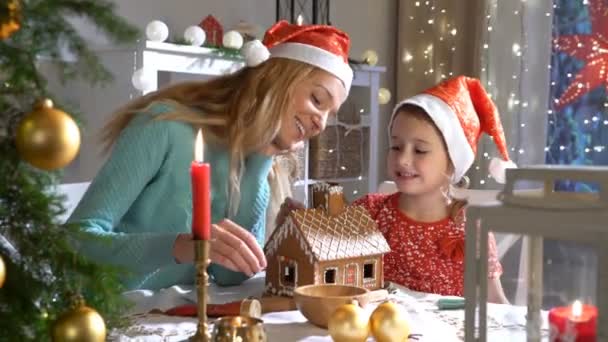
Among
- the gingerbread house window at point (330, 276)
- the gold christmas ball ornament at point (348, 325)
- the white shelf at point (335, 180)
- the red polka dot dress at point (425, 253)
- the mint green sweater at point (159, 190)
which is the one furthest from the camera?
the white shelf at point (335, 180)

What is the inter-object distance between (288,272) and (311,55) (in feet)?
2.04

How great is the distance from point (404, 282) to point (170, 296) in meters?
0.69

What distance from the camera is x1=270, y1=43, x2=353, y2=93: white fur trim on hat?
1746 millimetres

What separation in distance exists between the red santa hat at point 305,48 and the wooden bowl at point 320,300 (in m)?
0.71

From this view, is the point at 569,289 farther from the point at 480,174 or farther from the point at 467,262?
the point at 480,174

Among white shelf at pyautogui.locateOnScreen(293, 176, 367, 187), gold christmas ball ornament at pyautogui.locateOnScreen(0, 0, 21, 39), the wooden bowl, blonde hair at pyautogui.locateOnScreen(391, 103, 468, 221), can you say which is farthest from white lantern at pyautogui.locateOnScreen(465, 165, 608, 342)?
white shelf at pyautogui.locateOnScreen(293, 176, 367, 187)

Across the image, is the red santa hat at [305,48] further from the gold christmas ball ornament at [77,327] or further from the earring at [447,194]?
the gold christmas ball ornament at [77,327]

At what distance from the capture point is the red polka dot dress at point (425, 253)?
182 cm

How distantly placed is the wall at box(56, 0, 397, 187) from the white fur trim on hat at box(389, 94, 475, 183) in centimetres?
81

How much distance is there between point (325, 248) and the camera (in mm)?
A: 1285

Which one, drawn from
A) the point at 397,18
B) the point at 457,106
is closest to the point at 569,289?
the point at 457,106

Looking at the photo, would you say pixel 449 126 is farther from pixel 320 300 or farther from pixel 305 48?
pixel 320 300

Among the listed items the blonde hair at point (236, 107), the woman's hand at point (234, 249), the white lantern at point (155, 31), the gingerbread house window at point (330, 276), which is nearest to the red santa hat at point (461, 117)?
the blonde hair at point (236, 107)

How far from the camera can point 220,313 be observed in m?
1.13
